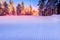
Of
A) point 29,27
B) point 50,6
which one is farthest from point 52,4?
point 29,27

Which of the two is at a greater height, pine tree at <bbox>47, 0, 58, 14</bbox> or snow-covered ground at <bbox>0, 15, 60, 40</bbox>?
pine tree at <bbox>47, 0, 58, 14</bbox>

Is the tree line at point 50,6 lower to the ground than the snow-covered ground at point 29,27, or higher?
higher

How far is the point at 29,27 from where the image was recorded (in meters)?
1.69

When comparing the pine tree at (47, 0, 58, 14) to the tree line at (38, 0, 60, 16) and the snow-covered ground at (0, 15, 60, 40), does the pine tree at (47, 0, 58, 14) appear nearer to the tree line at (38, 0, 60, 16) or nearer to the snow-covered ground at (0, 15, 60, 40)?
the tree line at (38, 0, 60, 16)

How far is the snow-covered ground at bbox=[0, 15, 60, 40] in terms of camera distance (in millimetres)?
1629

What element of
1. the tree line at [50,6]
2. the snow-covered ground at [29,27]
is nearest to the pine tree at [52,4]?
the tree line at [50,6]

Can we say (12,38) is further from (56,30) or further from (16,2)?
(56,30)

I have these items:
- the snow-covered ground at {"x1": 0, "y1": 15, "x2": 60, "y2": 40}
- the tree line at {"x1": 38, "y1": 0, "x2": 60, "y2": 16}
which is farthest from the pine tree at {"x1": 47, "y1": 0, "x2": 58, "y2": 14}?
the snow-covered ground at {"x1": 0, "y1": 15, "x2": 60, "y2": 40}

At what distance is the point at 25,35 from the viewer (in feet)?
5.38

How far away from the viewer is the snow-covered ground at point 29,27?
1.63 m

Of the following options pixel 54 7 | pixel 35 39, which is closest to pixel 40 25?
pixel 35 39

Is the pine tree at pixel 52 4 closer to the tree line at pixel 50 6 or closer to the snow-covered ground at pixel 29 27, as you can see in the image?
the tree line at pixel 50 6

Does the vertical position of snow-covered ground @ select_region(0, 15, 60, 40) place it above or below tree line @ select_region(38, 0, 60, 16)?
below

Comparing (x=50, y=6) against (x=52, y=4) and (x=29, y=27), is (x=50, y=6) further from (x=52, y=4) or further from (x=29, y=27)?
(x=29, y=27)
